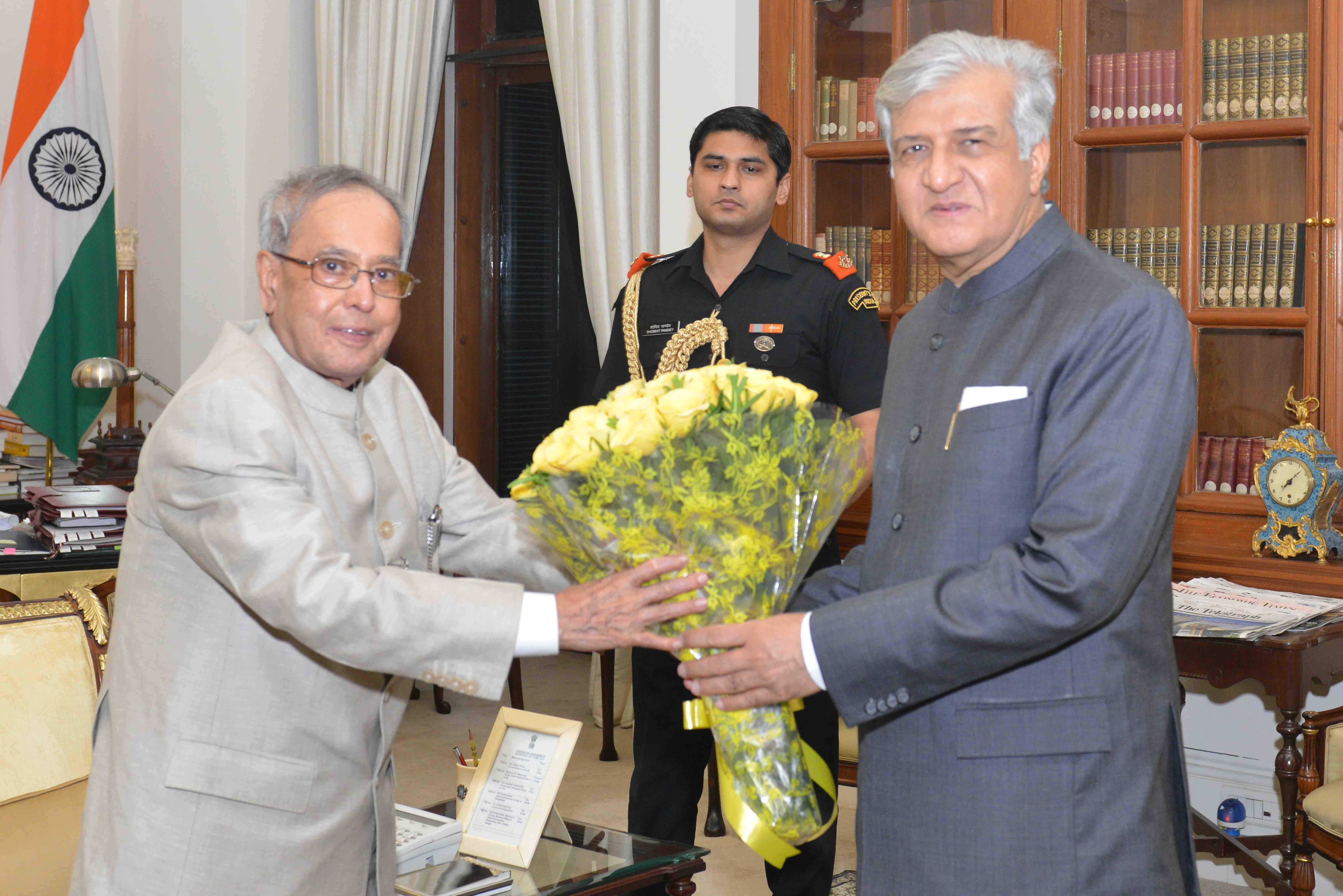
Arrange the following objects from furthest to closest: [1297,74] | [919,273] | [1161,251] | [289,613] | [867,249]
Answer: [867,249], [919,273], [1161,251], [1297,74], [289,613]

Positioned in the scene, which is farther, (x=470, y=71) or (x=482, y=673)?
(x=470, y=71)

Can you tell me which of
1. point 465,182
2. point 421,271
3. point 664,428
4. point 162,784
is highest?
point 465,182

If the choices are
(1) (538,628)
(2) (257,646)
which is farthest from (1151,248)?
(2) (257,646)

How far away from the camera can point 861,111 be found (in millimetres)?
4023

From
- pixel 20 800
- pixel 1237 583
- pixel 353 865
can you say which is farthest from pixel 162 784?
pixel 1237 583

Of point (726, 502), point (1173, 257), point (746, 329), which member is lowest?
point (726, 502)

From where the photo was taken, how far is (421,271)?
227 inches

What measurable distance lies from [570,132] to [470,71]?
129 centimetres

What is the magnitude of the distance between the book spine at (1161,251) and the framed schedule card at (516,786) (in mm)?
2179

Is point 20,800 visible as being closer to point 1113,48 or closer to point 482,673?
point 482,673

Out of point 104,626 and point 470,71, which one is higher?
point 470,71

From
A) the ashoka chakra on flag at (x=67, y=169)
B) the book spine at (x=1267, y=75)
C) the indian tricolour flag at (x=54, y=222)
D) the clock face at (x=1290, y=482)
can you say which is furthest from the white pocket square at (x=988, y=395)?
the ashoka chakra on flag at (x=67, y=169)

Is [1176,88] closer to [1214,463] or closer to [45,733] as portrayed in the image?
[1214,463]

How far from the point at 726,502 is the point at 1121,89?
2637mm
